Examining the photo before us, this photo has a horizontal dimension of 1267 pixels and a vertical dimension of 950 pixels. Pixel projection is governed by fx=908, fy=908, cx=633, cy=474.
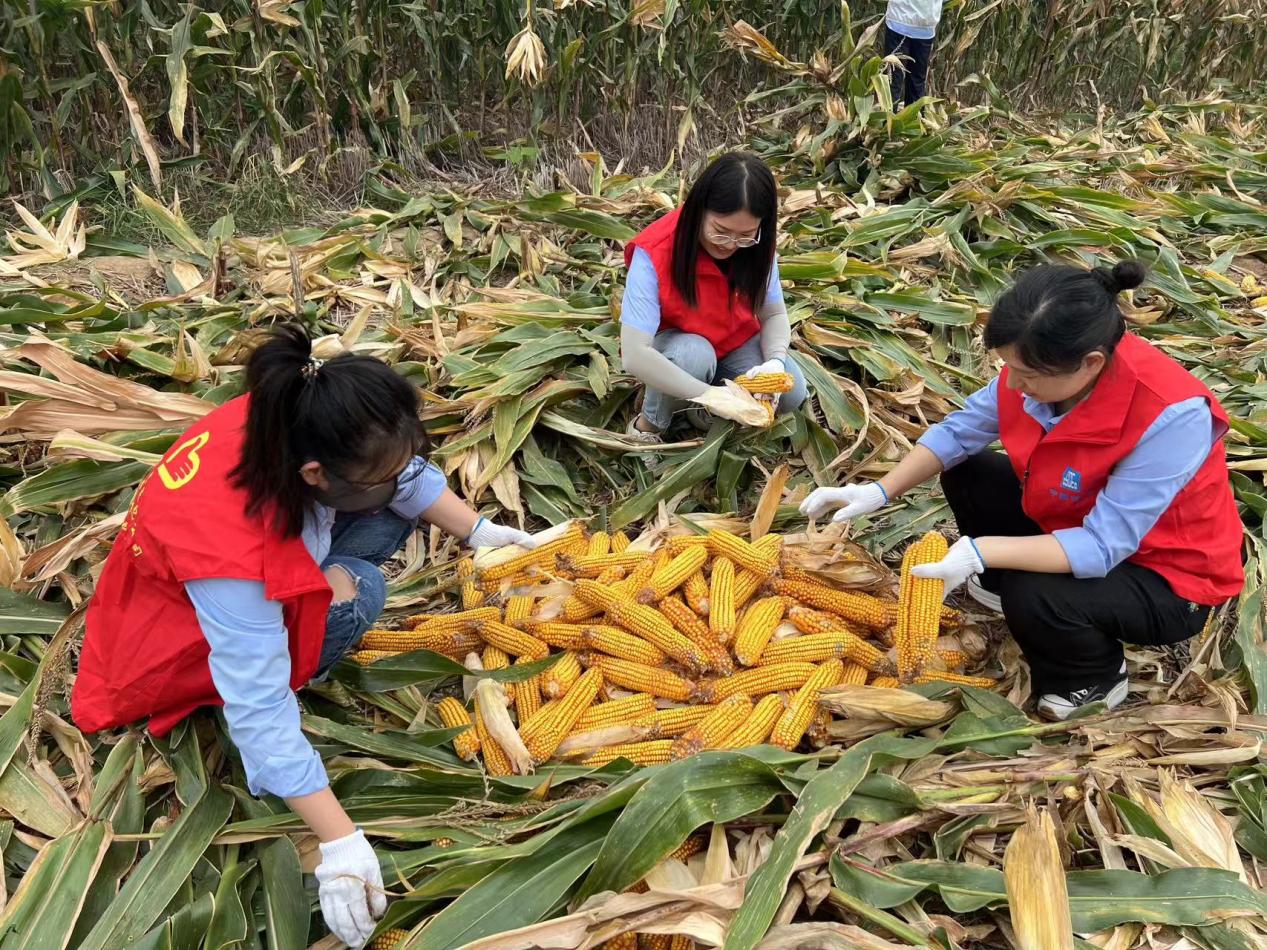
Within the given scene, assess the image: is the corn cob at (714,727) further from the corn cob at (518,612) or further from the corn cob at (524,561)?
the corn cob at (524,561)

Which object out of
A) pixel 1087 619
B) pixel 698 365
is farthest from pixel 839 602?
pixel 698 365

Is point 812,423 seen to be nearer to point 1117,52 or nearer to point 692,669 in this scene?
point 692,669

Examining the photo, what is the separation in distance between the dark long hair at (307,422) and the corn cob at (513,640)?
0.95 m

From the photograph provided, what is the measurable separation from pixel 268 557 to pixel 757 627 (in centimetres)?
145

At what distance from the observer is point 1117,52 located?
362 inches

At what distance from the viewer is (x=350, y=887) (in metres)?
1.92

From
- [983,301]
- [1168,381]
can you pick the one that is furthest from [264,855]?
[983,301]

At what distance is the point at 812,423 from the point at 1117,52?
788 cm

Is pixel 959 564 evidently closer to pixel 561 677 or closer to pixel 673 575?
pixel 673 575

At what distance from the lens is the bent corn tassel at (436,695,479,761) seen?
247cm

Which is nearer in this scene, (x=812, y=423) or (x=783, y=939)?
(x=783, y=939)

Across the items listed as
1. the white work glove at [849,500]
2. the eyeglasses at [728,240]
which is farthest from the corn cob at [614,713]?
the eyeglasses at [728,240]

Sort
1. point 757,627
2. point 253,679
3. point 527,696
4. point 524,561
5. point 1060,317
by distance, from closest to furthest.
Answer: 1. point 253,679
2. point 1060,317
3. point 527,696
4. point 757,627
5. point 524,561

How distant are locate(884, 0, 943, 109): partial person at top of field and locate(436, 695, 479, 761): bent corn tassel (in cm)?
584
